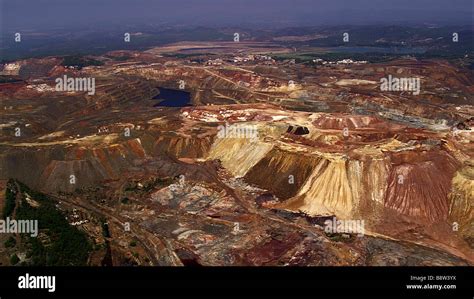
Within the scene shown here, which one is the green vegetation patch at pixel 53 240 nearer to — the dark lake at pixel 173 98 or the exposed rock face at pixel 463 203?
the exposed rock face at pixel 463 203

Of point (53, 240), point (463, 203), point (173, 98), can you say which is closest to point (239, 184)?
point (53, 240)

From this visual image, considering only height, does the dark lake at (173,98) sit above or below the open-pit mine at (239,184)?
above

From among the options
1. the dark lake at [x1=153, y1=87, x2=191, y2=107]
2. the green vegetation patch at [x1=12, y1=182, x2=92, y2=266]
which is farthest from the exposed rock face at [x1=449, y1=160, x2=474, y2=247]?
the dark lake at [x1=153, y1=87, x2=191, y2=107]

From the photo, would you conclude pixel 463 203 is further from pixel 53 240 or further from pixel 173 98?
pixel 173 98

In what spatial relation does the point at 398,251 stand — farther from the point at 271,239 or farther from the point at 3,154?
the point at 3,154

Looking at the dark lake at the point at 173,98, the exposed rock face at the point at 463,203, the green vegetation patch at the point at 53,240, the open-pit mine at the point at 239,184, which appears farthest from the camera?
the dark lake at the point at 173,98

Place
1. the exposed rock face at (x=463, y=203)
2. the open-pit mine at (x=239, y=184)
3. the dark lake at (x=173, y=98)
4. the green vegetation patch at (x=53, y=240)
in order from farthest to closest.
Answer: the dark lake at (x=173, y=98) < the exposed rock face at (x=463, y=203) < the open-pit mine at (x=239, y=184) < the green vegetation patch at (x=53, y=240)

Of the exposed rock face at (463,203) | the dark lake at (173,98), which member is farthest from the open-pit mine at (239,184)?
the dark lake at (173,98)

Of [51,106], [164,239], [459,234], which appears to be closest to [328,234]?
[459,234]
